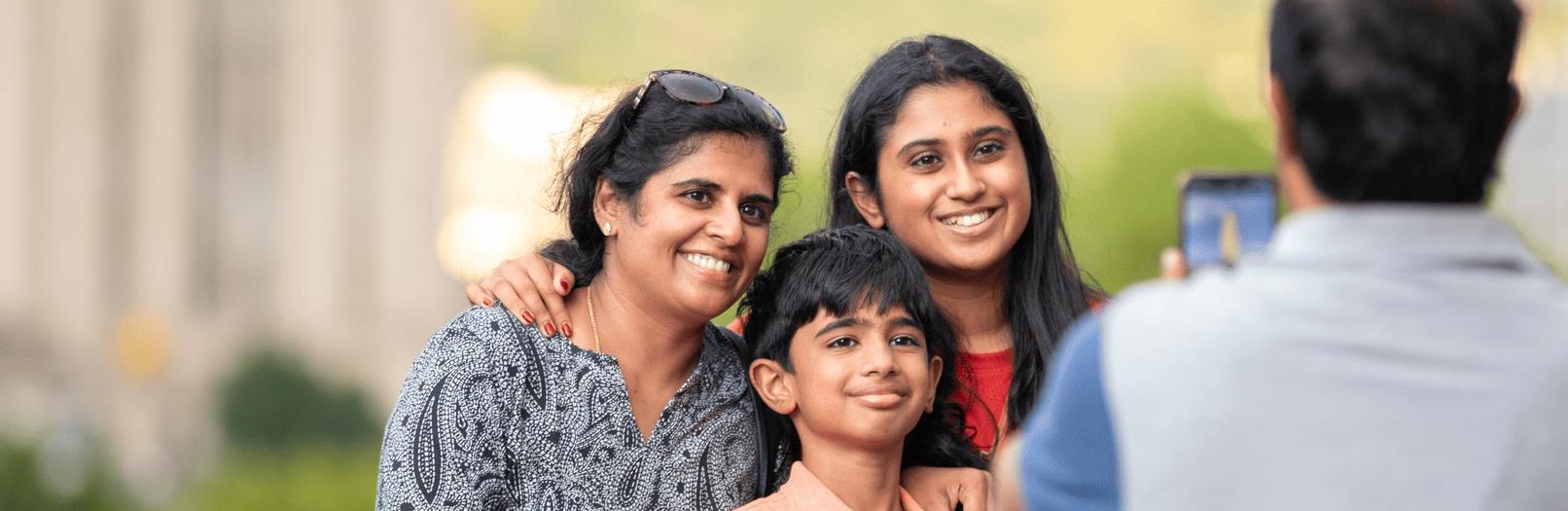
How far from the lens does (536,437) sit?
11.5 feet

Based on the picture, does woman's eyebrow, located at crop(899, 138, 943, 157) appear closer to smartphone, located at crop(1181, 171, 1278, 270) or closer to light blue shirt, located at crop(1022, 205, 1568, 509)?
smartphone, located at crop(1181, 171, 1278, 270)

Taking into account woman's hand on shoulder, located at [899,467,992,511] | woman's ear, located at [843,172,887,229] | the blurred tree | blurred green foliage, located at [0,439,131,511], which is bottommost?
blurred green foliage, located at [0,439,131,511]

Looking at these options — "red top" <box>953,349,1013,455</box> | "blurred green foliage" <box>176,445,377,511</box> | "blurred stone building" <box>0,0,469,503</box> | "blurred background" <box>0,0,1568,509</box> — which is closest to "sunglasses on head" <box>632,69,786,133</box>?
"red top" <box>953,349,1013,455</box>

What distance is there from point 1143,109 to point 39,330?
559 inches

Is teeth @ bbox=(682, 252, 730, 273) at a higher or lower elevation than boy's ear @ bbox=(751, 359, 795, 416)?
higher

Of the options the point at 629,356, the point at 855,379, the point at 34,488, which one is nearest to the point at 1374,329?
the point at 855,379

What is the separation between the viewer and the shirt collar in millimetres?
2123

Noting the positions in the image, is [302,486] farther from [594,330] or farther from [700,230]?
[700,230]

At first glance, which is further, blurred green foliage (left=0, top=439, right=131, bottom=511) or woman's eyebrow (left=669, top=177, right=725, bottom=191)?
blurred green foliage (left=0, top=439, right=131, bottom=511)

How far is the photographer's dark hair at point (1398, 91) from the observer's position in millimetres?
2109

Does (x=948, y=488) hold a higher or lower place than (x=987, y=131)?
lower

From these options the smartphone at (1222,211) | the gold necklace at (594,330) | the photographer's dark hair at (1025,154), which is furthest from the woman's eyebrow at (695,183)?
the smartphone at (1222,211)

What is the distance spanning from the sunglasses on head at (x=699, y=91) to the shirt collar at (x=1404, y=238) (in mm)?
1769

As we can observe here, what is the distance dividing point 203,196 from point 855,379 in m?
23.6
